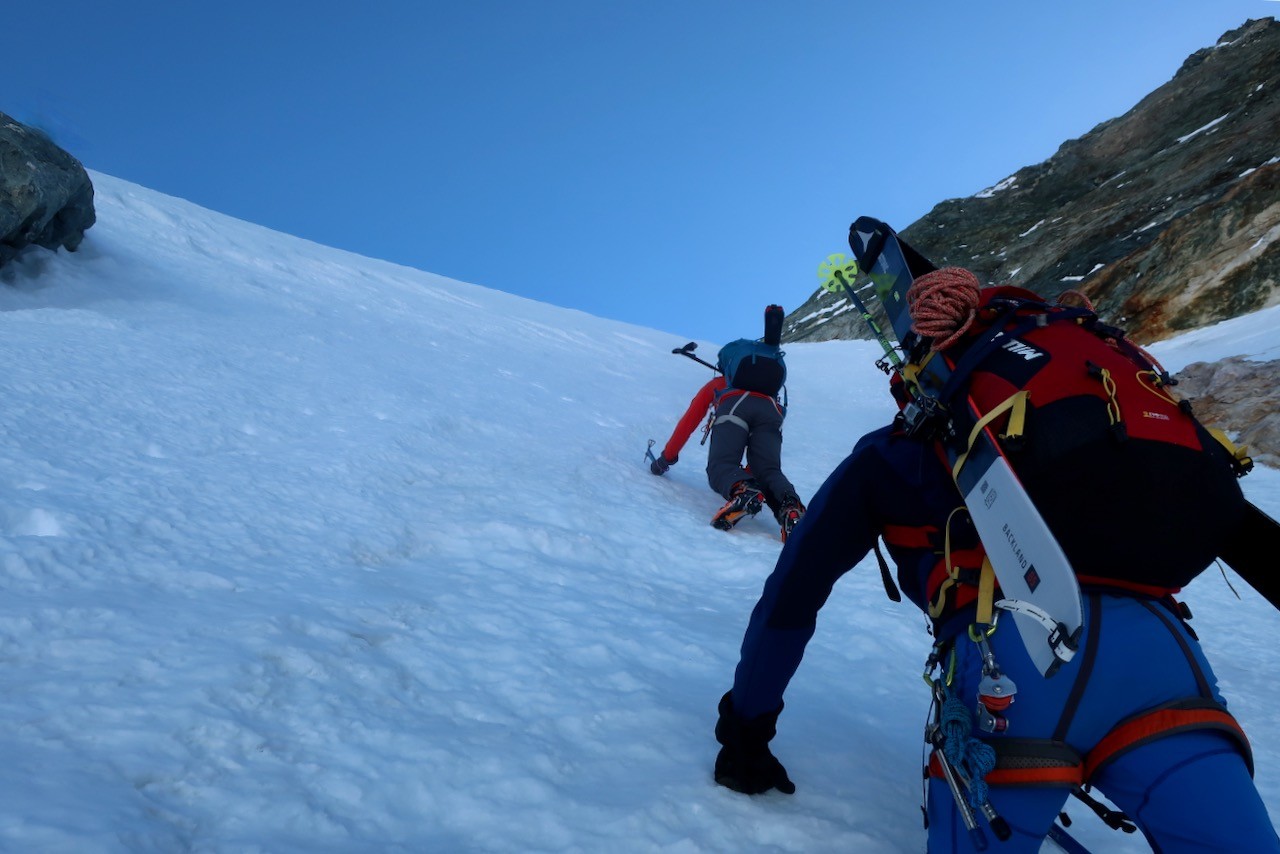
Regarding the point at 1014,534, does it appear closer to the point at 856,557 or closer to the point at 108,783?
the point at 856,557

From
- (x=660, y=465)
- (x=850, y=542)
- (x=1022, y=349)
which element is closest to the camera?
(x=1022, y=349)

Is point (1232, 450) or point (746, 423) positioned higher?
point (1232, 450)

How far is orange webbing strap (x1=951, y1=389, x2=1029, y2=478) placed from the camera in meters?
1.62

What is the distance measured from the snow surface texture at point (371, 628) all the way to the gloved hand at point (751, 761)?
0.15ft

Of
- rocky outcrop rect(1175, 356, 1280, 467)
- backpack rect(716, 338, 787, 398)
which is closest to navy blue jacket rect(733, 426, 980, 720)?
backpack rect(716, 338, 787, 398)

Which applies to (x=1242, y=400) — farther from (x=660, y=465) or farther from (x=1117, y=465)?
(x=1117, y=465)

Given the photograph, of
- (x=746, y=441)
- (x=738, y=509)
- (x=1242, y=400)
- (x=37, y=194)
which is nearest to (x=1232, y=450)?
(x=738, y=509)

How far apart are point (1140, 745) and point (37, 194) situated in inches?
331

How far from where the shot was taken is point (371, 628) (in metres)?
2.77

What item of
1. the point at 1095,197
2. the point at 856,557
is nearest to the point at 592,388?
the point at 856,557

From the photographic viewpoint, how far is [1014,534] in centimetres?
155

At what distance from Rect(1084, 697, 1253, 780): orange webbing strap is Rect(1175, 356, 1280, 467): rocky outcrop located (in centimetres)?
866

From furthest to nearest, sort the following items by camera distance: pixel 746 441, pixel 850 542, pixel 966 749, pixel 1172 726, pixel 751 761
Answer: pixel 746 441, pixel 751 761, pixel 850 542, pixel 966 749, pixel 1172 726

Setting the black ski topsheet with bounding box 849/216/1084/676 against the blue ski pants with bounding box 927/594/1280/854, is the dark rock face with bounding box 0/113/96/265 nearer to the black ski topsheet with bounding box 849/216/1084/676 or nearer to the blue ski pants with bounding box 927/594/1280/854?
the black ski topsheet with bounding box 849/216/1084/676
